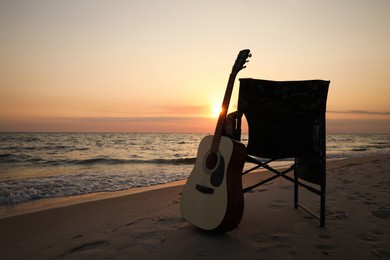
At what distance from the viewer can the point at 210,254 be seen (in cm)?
240

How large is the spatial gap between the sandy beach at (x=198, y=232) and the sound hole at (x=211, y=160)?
2.34 ft

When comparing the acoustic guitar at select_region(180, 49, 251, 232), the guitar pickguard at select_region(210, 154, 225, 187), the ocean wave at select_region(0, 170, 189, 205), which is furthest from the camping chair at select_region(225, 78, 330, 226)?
the ocean wave at select_region(0, 170, 189, 205)

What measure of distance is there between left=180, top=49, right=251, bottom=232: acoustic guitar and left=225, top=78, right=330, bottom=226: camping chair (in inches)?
12.2

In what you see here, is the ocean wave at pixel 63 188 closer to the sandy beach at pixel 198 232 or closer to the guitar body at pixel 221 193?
the sandy beach at pixel 198 232

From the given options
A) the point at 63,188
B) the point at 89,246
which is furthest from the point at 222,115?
the point at 63,188

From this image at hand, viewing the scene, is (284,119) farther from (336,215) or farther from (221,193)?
(336,215)

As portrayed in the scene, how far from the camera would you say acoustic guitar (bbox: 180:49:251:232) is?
2.67 metres

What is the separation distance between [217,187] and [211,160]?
0.32m

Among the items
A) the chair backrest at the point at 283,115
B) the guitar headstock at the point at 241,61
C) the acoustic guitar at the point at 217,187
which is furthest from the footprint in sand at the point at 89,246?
the guitar headstock at the point at 241,61

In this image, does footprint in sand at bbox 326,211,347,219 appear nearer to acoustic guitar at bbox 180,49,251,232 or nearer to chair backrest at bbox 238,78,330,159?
chair backrest at bbox 238,78,330,159

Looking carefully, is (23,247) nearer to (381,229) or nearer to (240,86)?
(240,86)

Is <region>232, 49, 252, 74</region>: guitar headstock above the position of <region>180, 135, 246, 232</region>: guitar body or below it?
above

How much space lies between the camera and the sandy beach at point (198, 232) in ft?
8.14

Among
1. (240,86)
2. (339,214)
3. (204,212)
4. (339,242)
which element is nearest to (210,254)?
(204,212)
